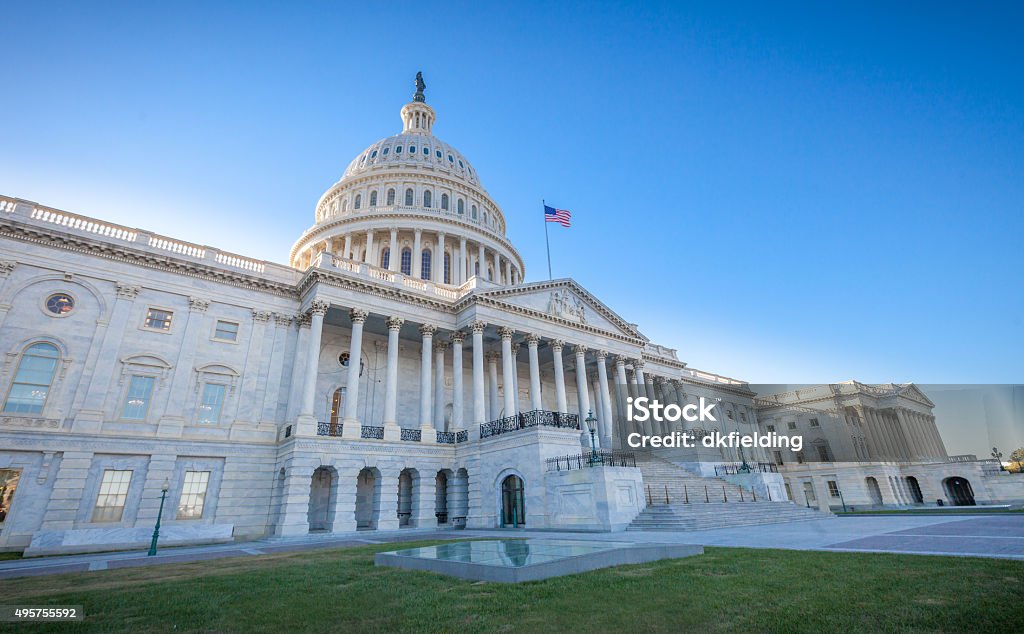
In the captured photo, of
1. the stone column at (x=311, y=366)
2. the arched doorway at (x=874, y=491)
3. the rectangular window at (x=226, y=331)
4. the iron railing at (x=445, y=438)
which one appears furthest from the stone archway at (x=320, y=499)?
the arched doorway at (x=874, y=491)

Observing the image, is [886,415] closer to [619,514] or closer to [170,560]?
[619,514]

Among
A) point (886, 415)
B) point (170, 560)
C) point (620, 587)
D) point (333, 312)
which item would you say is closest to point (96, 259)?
point (333, 312)

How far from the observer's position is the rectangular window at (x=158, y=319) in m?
27.1

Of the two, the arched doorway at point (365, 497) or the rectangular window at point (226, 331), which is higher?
the rectangular window at point (226, 331)

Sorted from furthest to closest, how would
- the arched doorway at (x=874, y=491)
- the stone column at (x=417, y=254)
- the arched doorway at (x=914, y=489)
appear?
the arched doorway at (x=914, y=489)
the arched doorway at (x=874, y=491)
the stone column at (x=417, y=254)

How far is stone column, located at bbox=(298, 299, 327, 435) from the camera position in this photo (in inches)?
1046

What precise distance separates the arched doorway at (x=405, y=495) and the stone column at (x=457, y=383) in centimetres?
399

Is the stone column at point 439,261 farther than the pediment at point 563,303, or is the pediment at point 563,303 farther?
the stone column at point 439,261

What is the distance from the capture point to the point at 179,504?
24.8 meters

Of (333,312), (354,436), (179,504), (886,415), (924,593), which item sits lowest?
(924,593)

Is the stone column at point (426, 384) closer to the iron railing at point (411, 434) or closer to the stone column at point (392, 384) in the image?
the iron railing at point (411, 434)

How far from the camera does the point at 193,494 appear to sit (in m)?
25.3

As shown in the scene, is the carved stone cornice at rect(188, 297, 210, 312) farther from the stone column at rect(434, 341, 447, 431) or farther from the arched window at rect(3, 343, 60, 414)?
the stone column at rect(434, 341, 447, 431)

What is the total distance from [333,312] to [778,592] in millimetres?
29336
